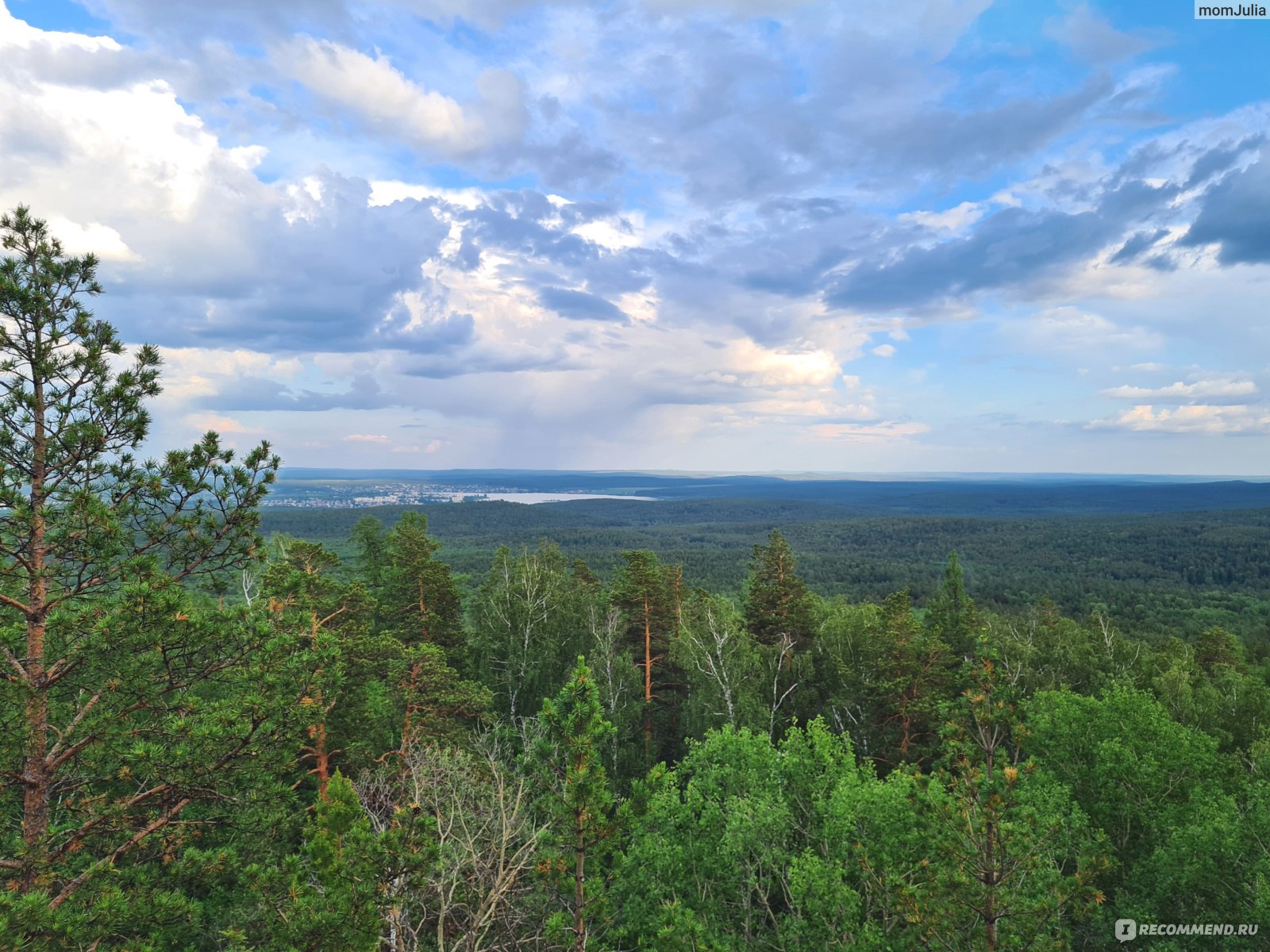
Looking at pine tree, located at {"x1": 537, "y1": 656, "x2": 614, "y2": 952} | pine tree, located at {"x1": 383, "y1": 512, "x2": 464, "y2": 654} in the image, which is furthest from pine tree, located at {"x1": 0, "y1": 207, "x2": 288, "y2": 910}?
pine tree, located at {"x1": 383, "y1": 512, "x2": 464, "y2": 654}

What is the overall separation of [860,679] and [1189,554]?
210 meters

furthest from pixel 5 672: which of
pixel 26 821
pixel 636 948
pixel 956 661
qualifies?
pixel 956 661

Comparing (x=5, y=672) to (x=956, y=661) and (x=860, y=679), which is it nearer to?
(x=860, y=679)

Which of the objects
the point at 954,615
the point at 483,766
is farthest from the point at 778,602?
the point at 483,766

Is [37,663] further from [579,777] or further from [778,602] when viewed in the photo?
[778,602]

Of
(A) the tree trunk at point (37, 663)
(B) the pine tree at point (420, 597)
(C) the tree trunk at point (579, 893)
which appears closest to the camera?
(A) the tree trunk at point (37, 663)

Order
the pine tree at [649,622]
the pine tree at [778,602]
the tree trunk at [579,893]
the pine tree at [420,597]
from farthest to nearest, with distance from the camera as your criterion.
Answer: the pine tree at [778,602] → the pine tree at [649,622] → the pine tree at [420,597] → the tree trunk at [579,893]

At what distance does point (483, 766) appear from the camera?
20.4 meters

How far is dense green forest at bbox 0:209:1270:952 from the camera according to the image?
28.7 ft

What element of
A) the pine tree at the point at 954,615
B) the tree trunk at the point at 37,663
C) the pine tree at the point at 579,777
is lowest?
the pine tree at the point at 954,615

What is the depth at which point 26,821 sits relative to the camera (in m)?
8.39

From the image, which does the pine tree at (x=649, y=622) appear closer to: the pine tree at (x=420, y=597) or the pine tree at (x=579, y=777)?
the pine tree at (x=420, y=597)

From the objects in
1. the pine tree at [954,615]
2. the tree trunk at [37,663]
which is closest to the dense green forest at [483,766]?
the tree trunk at [37,663]

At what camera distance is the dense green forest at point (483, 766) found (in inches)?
345
